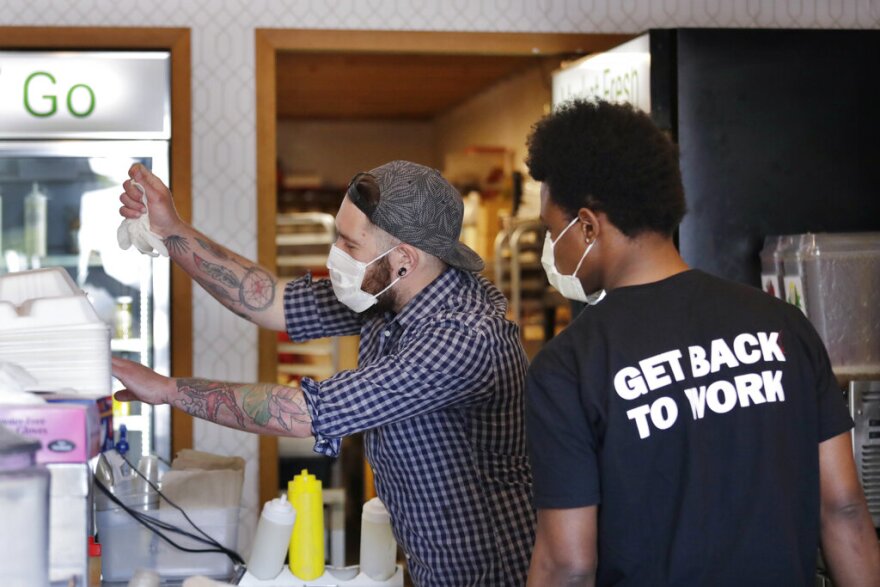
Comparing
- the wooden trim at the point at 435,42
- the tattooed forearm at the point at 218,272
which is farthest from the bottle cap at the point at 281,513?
the wooden trim at the point at 435,42

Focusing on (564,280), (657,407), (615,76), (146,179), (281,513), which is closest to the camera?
(657,407)

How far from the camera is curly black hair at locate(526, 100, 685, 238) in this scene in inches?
66.3

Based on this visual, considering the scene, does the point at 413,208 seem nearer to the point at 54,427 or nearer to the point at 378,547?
the point at 378,547

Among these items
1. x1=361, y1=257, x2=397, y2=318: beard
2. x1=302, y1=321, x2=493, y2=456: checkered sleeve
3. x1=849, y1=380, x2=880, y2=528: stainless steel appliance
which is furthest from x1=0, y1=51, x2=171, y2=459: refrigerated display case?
x1=849, y1=380, x2=880, y2=528: stainless steel appliance

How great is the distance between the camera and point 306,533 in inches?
96.0

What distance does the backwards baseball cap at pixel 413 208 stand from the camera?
2252mm

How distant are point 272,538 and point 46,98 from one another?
2.45 metres

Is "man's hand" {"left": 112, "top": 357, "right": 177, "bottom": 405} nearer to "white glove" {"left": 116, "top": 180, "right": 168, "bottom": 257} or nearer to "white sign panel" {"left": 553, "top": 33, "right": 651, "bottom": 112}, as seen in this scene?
"white glove" {"left": 116, "top": 180, "right": 168, "bottom": 257}

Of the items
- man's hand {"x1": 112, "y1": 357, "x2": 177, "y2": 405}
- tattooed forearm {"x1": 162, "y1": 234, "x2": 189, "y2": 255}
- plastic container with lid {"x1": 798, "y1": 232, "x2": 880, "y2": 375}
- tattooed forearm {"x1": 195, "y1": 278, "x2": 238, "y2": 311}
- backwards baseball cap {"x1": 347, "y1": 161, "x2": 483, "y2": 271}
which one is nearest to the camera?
man's hand {"x1": 112, "y1": 357, "x2": 177, "y2": 405}

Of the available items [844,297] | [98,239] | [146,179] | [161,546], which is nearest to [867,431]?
[844,297]

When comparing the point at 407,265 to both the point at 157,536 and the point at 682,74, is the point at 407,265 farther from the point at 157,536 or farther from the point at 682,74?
the point at 682,74

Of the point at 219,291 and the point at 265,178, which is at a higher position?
the point at 265,178

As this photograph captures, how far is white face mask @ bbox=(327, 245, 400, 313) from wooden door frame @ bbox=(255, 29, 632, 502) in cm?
189

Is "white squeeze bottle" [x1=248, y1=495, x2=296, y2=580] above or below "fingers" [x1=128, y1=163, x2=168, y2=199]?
below
